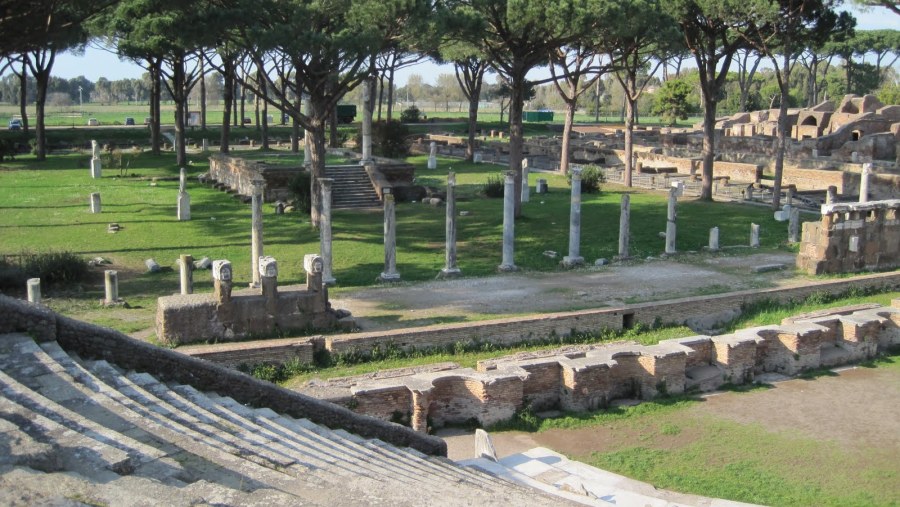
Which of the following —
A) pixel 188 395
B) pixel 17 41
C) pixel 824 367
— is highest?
pixel 17 41

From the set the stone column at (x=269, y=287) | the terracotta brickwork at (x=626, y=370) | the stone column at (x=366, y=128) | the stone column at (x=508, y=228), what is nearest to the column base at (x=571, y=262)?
the stone column at (x=508, y=228)

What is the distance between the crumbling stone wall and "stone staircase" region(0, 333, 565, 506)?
13732 mm

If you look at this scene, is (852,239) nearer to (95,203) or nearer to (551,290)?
(551,290)

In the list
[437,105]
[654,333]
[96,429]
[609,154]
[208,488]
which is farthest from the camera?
[437,105]

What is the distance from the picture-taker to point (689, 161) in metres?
39.4

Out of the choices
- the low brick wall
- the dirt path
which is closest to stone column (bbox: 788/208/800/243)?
the dirt path

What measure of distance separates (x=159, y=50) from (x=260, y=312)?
25480mm

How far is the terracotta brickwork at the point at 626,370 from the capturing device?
12477mm

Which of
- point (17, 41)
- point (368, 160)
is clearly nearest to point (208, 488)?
point (17, 41)

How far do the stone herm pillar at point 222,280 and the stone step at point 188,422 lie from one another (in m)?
5.23

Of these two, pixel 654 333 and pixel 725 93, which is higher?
pixel 725 93

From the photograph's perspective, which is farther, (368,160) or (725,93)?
(725,93)

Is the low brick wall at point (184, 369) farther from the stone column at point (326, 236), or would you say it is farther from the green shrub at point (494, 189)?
the green shrub at point (494, 189)

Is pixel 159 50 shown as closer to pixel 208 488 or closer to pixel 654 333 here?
pixel 654 333
